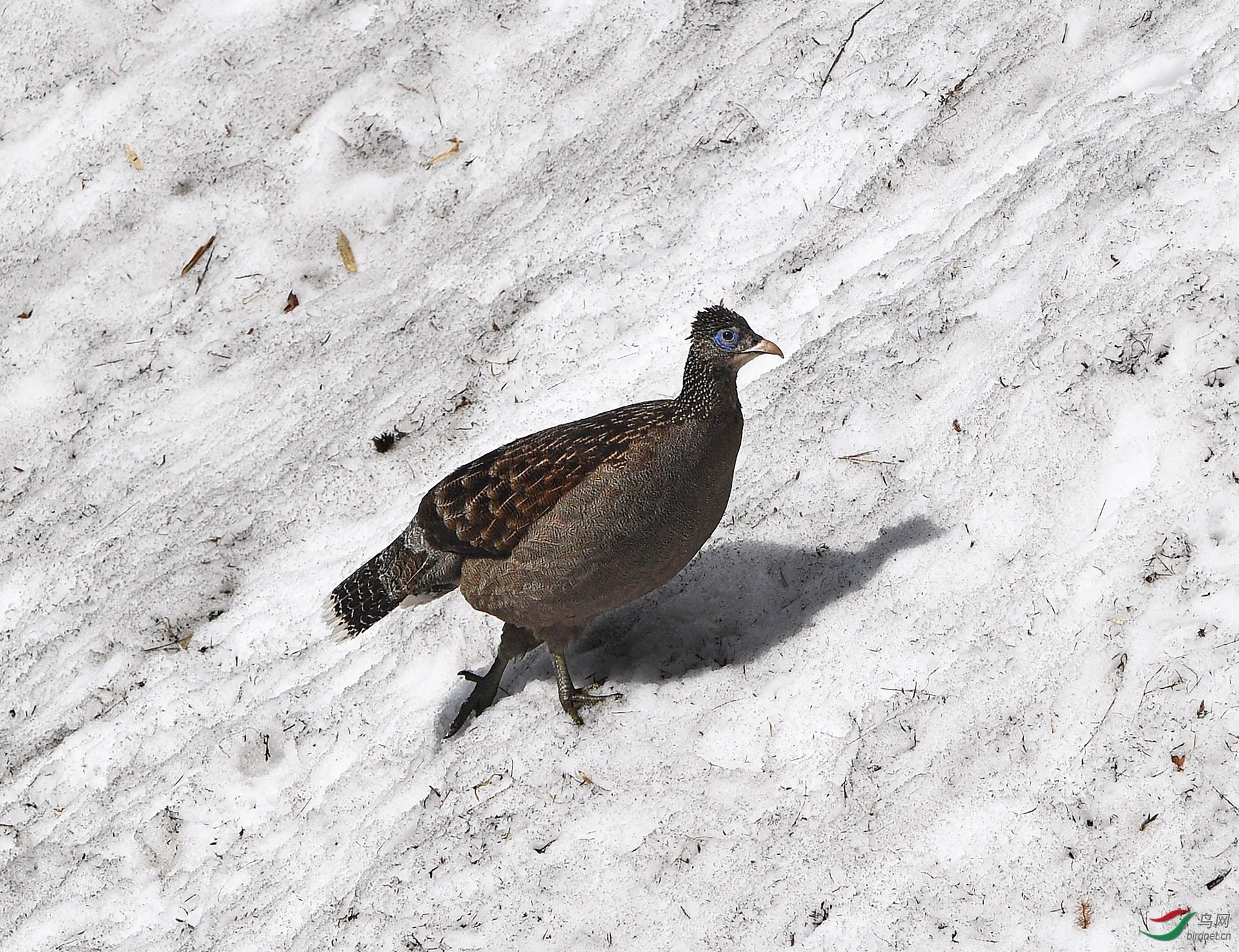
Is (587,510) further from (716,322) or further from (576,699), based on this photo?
(716,322)

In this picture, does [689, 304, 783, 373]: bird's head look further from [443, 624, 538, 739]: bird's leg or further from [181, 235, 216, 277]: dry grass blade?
[181, 235, 216, 277]: dry grass blade

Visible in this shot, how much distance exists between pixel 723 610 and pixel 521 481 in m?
1.21

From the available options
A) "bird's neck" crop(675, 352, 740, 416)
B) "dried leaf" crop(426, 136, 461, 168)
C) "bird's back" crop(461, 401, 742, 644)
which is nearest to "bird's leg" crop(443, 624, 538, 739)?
"bird's back" crop(461, 401, 742, 644)

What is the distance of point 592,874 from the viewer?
4324mm

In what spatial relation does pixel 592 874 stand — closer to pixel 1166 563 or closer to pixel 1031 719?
pixel 1031 719

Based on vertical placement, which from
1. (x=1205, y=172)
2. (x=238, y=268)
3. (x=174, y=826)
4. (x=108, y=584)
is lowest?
(x=174, y=826)

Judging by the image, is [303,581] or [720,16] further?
[720,16]

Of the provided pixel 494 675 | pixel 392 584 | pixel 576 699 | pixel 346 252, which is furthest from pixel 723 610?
pixel 346 252

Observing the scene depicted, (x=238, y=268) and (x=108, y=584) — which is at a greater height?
(x=238, y=268)

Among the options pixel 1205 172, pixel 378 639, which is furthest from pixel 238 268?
pixel 1205 172

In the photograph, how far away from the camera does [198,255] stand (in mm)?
8188

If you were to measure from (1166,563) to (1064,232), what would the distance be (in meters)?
2.25

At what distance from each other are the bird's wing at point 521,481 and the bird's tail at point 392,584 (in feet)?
0.34

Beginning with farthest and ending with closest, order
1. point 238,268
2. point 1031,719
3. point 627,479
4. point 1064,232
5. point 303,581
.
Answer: point 238,268 < point 303,581 < point 1064,232 < point 627,479 < point 1031,719
